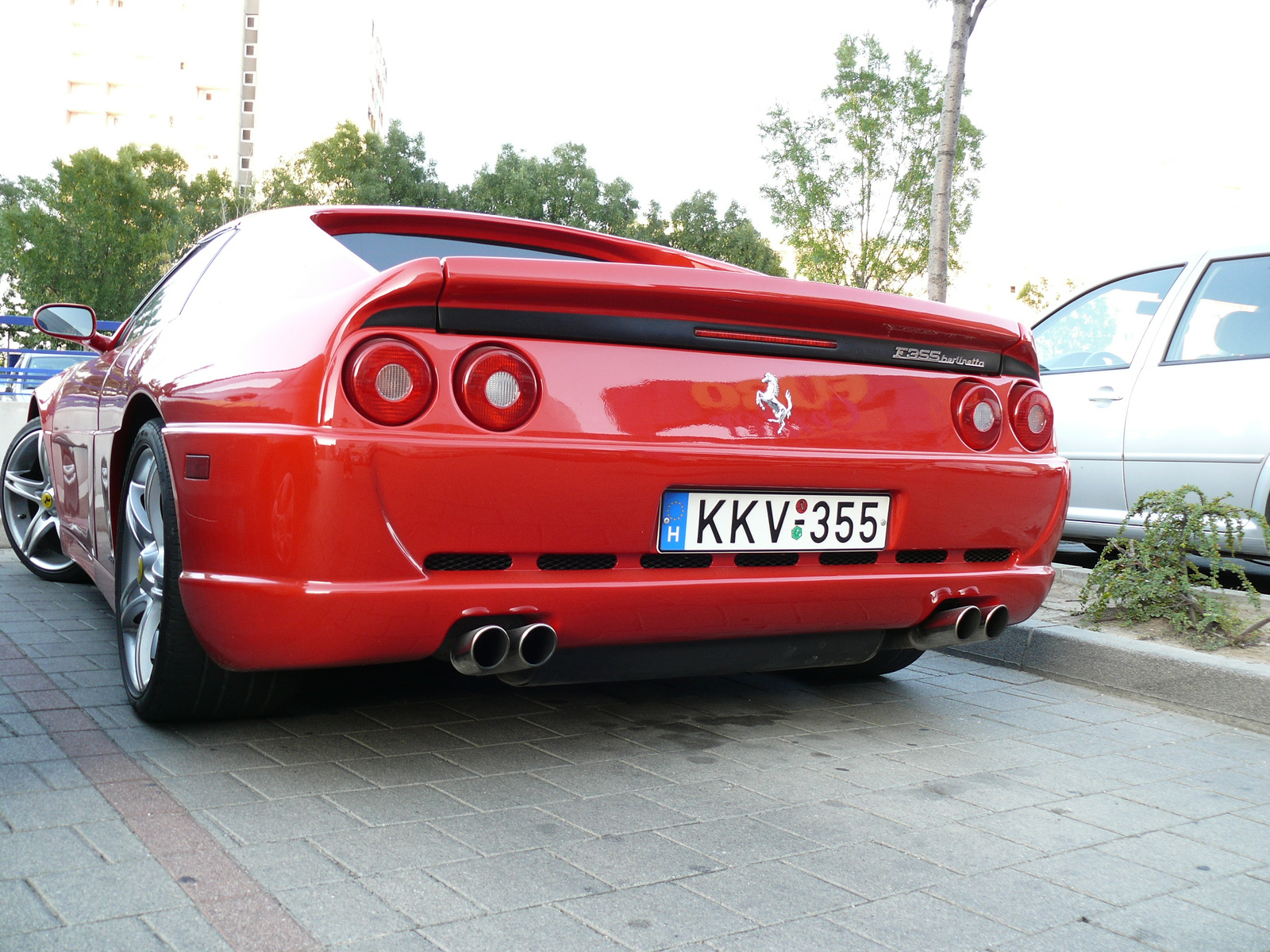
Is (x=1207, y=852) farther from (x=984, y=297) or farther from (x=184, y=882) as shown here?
(x=984, y=297)

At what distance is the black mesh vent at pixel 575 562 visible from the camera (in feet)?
8.29

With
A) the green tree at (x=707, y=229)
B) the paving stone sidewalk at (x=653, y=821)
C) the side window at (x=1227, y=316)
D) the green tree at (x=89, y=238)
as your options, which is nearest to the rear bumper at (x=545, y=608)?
the paving stone sidewalk at (x=653, y=821)

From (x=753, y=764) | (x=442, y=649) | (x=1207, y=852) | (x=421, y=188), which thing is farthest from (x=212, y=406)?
(x=421, y=188)

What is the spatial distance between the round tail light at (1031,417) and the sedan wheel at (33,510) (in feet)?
12.8

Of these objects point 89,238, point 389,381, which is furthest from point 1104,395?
point 89,238

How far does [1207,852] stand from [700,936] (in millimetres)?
1243

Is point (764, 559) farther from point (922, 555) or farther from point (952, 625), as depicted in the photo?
point (952, 625)

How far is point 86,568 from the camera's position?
4.00 meters

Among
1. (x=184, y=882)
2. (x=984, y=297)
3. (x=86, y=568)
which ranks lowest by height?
(x=184, y=882)

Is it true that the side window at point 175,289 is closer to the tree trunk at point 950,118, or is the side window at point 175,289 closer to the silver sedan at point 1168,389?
the silver sedan at point 1168,389

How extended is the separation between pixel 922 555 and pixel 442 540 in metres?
1.31

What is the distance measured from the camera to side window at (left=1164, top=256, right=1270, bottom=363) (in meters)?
5.03

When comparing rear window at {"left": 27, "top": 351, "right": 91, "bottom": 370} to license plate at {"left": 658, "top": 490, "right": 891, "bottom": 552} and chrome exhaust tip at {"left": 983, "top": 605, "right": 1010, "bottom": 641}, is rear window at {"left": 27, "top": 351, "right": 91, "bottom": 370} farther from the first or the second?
chrome exhaust tip at {"left": 983, "top": 605, "right": 1010, "bottom": 641}

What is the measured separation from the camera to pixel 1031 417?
3195 mm
